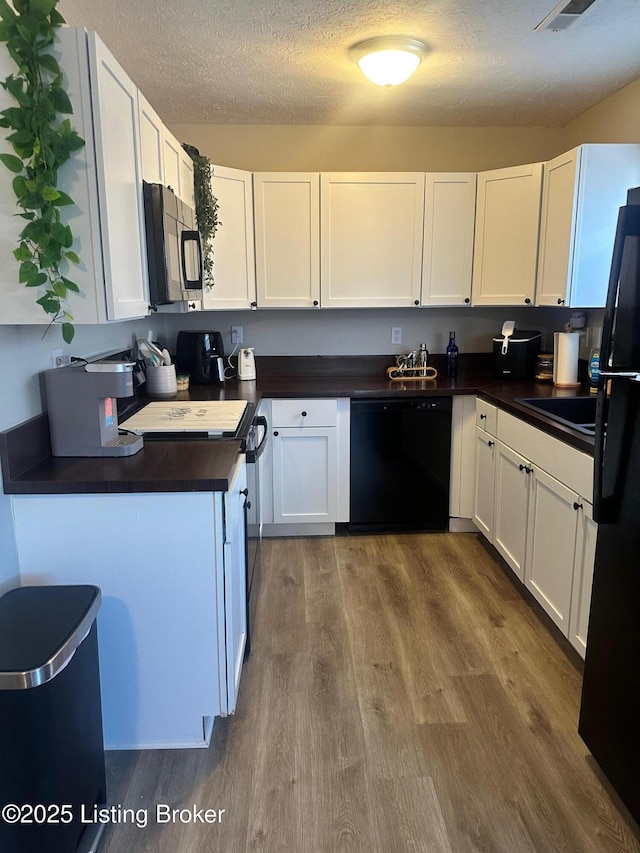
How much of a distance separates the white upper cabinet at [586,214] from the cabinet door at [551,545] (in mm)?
1063

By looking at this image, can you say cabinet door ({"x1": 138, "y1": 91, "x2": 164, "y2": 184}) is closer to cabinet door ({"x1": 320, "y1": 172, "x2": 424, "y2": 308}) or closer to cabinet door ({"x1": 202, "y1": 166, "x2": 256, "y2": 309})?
cabinet door ({"x1": 202, "y1": 166, "x2": 256, "y2": 309})

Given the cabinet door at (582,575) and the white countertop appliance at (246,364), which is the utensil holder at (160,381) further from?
the cabinet door at (582,575)

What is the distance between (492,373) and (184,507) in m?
2.46

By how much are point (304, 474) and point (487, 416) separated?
1.05 m

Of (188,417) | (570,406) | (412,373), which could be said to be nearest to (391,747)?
(188,417)

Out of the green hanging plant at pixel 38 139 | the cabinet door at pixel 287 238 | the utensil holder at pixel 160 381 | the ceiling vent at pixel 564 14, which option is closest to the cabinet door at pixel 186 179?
the cabinet door at pixel 287 238

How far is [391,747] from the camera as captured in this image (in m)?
1.80

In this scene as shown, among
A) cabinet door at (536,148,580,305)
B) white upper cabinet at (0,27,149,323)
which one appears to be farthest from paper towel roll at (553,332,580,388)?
white upper cabinet at (0,27,149,323)

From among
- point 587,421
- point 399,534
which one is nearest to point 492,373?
point 587,421

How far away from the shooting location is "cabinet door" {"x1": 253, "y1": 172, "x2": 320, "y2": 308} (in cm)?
325

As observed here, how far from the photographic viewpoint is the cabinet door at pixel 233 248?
3174 millimetres

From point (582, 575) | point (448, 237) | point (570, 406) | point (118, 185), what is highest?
point (448, 237)

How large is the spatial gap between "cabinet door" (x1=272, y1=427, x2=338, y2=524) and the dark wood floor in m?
0.67

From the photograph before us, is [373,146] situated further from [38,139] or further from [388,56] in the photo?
[38,139]
